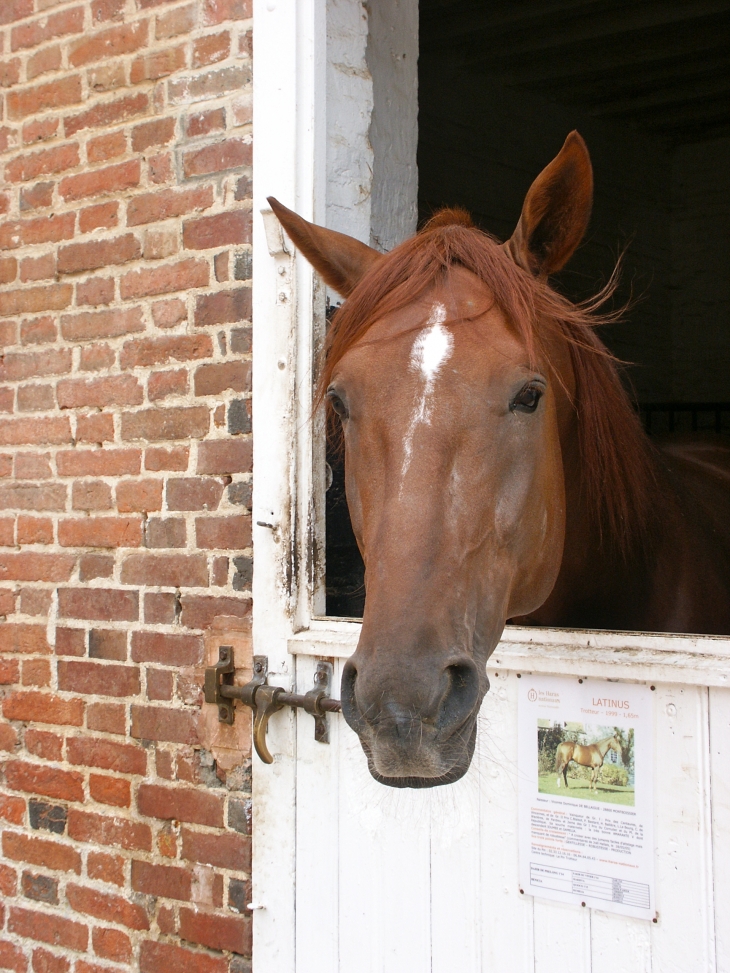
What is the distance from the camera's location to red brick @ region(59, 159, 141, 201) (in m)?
2.54

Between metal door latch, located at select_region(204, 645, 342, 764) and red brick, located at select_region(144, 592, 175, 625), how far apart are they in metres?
0.21

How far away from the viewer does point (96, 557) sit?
258cm

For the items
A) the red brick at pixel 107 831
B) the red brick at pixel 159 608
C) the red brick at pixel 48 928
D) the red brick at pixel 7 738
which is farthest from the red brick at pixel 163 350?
the red brick at pixel 48 928

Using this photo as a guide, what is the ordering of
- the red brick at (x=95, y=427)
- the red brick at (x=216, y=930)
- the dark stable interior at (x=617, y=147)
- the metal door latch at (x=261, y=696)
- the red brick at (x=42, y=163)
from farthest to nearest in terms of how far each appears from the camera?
the dark stable interior at (x=617, y=147) < the red brick at (x=42, y=163) < the red brick at (x=95, y=427) < the red brick at (x=216, y=930) < the metal door latch at (x=261, y=696)

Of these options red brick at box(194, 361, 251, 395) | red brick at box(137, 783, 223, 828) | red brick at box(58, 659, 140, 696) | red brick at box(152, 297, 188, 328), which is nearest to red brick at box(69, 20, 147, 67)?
red brick at box(152, 297, 188, 328)

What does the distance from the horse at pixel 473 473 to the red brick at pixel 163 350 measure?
49 centimetres

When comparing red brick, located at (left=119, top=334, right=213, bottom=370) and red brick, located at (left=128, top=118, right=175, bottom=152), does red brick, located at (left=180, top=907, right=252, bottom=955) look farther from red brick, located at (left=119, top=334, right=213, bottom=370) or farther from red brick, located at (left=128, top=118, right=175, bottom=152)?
red brick, located at (left=128, top=118, right=175, bottom=152)

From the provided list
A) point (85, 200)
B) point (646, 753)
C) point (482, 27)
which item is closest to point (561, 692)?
point (646, 753)

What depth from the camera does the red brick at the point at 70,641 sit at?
8.51ft

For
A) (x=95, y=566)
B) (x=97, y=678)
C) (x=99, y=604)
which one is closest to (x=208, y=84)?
(x=95, y=566)

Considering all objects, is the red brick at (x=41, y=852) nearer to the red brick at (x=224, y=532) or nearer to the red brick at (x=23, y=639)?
the red brick at (x=23, y=639)

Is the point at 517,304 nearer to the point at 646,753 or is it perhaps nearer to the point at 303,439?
the point at 303,439

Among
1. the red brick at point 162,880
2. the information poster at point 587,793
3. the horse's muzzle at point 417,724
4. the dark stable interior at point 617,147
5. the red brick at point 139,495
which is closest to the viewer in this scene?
the horse's muzzle at point 417,724

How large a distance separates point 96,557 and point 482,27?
3.68 m
